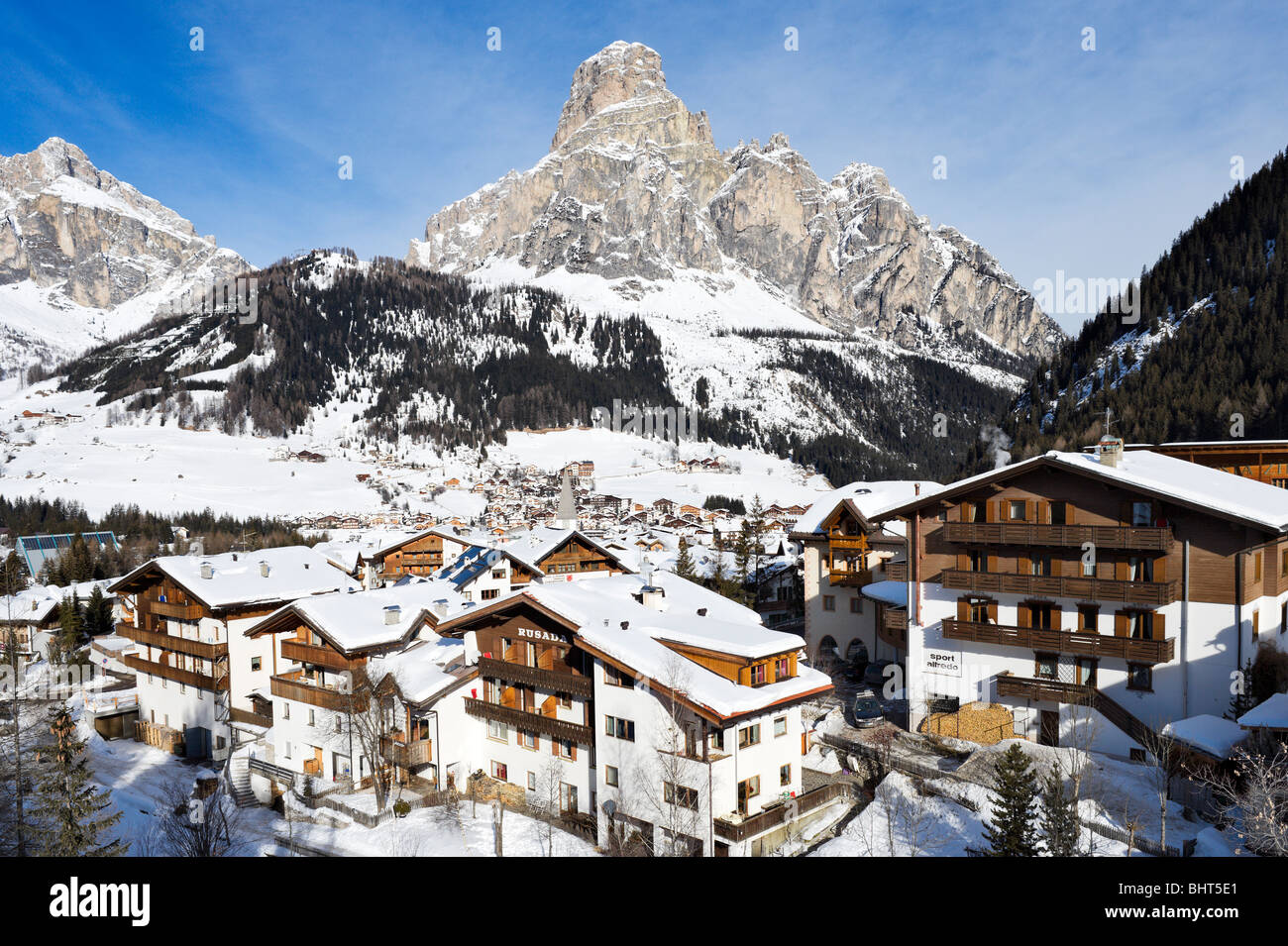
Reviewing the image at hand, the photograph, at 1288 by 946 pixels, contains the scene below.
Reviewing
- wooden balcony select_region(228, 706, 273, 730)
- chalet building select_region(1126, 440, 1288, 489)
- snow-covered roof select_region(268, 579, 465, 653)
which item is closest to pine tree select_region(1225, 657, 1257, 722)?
chalet building select_region(1126, 440, 1288, 489)

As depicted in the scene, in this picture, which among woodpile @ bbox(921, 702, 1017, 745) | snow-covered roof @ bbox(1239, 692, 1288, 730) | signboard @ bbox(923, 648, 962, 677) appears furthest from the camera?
signboard @ bbox(923, 648, 962, 677)

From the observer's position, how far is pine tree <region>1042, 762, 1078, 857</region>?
611 inches

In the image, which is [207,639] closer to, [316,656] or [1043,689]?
[316,656]

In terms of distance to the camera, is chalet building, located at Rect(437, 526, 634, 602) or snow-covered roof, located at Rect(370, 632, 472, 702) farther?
chalet building, located at Rect(437, 526, 634, 602)

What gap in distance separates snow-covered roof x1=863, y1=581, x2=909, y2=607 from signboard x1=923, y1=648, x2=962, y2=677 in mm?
3662

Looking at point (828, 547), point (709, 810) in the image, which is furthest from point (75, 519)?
point (709, 810)

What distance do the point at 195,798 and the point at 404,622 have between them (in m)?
10.4

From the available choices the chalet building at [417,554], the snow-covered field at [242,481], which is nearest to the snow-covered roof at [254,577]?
the chalet building at [417,554]

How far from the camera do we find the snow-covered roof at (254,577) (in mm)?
38750

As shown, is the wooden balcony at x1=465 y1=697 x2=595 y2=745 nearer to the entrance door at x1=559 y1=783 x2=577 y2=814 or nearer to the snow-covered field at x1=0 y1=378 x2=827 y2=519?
the entrance door at x1=559 y1=783 x2=577 y2=814

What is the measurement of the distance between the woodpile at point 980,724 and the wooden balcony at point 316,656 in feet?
72.2

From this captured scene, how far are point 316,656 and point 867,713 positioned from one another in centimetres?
2144

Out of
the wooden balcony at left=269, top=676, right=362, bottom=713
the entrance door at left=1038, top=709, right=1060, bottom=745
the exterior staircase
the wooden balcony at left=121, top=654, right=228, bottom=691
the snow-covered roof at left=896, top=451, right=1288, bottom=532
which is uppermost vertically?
the snow-covered roof at left=896, top=451, right=1288, bottom=532
